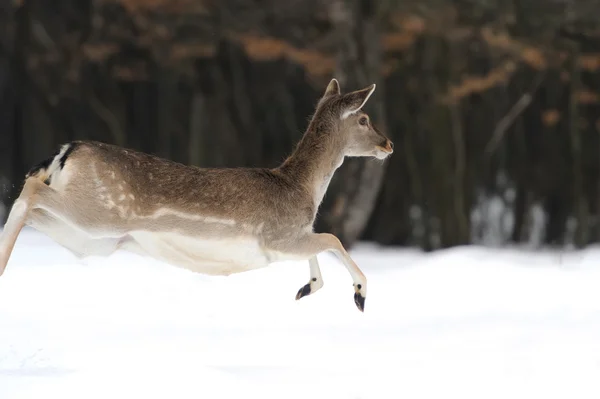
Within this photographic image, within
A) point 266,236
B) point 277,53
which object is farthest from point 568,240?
point 266,236

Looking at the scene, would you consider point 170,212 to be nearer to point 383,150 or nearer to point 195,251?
point 195,251

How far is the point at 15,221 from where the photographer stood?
4.68m

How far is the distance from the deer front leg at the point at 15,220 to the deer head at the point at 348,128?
1.88 metres

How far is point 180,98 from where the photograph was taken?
18188 millimetres

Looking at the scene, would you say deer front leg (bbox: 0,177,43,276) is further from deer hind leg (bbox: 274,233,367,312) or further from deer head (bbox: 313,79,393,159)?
deer head (bbox: 313,79,393,159)

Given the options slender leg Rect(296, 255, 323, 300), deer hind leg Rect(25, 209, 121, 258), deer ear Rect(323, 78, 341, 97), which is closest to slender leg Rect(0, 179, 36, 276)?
deer hind leg Rect(25, 209, 121, 258)

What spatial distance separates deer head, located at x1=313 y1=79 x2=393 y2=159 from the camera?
5883 millimetres

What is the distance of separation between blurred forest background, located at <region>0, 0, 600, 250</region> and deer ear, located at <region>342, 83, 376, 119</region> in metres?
9.43

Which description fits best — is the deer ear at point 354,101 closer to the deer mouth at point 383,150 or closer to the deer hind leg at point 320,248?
the deer mouth at point 383,150

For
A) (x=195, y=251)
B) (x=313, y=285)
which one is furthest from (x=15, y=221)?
(x=313, y=285)

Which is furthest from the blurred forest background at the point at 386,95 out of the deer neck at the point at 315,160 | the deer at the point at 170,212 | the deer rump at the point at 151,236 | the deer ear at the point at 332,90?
the deer rump at the point at 151,236

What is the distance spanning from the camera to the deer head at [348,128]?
232 inches

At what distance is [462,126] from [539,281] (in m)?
8.81

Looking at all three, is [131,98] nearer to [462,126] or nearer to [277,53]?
[277,53]
